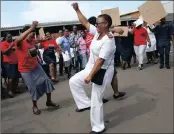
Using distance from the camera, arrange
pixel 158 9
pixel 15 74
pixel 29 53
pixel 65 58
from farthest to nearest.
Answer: pixel 65 58, pixel 15 74, pixel 158 9, pixel 29 53

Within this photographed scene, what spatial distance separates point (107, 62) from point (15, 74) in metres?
4.93

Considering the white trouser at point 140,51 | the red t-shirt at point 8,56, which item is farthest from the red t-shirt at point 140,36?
the red t-shirt at point 8,56

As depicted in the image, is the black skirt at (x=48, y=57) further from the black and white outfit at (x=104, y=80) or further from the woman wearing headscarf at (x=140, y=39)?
the black and white outfit at (x=104, y=80)

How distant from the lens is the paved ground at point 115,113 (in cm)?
531

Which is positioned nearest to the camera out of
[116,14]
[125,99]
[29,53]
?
[29,53]

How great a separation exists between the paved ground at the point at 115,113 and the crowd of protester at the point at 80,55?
30cm

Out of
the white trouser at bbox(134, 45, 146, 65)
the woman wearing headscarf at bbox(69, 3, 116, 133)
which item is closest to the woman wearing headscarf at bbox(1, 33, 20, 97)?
the white trouser at bbox(134, 45, 146, 65)

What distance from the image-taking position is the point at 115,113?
6070mm

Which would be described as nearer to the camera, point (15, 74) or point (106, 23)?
point (106, 23)

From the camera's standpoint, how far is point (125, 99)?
707 cm

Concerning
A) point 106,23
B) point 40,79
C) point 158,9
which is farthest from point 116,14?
point 106,23

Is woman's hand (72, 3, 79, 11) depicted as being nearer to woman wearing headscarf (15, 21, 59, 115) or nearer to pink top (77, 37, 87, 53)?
woman wearing headscarf (15, 21, 59, 115)

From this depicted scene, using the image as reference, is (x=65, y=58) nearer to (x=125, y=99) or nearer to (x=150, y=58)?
(x=150, y=58)

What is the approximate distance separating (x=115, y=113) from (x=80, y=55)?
19.8ft
